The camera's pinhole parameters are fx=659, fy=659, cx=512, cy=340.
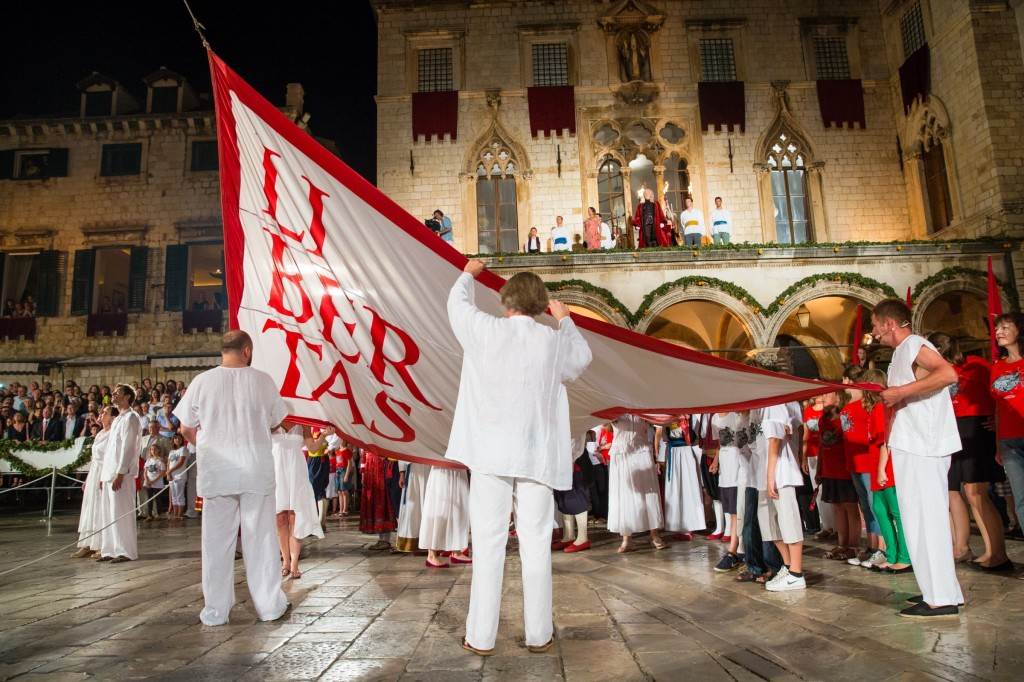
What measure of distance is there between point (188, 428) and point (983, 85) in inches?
871

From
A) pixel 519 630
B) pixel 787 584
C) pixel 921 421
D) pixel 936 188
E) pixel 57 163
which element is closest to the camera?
pixel 519 630

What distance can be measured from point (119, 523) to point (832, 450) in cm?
826

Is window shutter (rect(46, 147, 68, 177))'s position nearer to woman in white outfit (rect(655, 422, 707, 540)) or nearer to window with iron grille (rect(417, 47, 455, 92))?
window with iron grille (rect(417, 47, 455, 92))

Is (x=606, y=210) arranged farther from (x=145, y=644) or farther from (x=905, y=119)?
(x=145, y=644)

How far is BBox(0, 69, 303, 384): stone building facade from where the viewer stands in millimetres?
23781

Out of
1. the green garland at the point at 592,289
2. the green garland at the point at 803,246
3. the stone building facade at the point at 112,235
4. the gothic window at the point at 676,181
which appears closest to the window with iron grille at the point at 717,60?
the gothic window at the point at 676,181

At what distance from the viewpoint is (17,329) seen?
2408 cm

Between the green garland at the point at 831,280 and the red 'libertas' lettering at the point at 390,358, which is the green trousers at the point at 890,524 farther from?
the green garland at the point at 831,280

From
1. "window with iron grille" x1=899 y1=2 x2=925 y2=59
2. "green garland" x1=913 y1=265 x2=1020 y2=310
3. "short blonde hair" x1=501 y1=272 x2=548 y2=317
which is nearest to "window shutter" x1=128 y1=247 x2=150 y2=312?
"short blonde hair" x1=501 y1=272 x2=548 y2=317

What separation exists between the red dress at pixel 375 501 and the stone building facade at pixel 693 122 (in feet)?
41.4

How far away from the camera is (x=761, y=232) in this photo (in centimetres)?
2128

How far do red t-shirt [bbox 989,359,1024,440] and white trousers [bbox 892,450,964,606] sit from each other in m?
1.84

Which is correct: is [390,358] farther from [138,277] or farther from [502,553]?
[138,277]

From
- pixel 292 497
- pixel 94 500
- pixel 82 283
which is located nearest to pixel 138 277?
pixel 82 283
